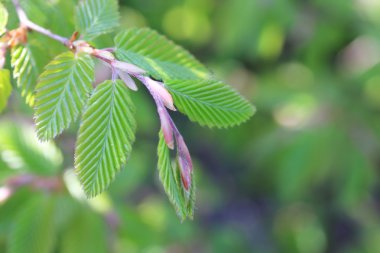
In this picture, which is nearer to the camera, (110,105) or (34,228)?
(110,105)

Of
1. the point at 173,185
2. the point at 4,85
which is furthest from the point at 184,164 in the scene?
the point at 4,85

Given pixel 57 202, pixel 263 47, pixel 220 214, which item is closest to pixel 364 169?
pixel 263 47

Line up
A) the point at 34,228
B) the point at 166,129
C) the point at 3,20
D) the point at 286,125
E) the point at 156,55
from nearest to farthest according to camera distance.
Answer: the point at 166,129, the point at 3,20, the point at 156,55, the point at 34,228, the point at 286,125

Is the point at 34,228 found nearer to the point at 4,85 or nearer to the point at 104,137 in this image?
the point at 4,85

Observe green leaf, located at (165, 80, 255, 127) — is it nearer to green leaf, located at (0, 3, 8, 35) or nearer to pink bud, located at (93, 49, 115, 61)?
pink bud, located at (93, 49, 115, 61)

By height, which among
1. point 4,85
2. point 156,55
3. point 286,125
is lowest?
point 286,125

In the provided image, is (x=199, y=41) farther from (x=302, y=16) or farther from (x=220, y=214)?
(x=220, y=214)
